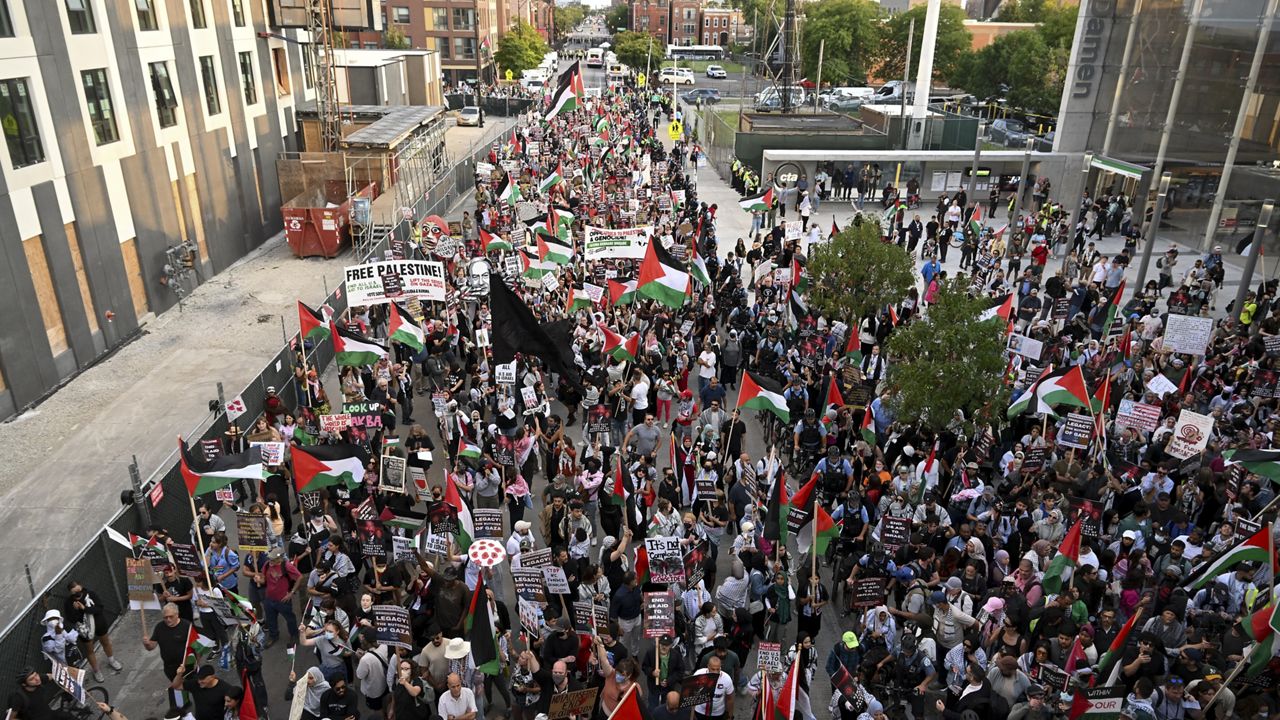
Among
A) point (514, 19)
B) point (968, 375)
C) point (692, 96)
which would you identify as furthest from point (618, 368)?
point (514, 19)

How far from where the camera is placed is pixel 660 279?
17.8 m

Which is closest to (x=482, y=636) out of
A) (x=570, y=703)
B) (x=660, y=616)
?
(x=570, y=703)

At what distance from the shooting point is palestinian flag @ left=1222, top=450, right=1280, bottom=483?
11.8 metres

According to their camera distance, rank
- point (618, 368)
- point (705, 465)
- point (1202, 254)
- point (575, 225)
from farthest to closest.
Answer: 1. point (1202, 254)
2. point (575, 225)
3. point (618, 368)
4. point (705, 465)

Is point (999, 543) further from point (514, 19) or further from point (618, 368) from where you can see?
point (514, 19)

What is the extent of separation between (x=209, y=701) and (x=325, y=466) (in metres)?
4.05

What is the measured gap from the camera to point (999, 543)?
11.5 m

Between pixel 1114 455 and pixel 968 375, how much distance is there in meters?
2.61

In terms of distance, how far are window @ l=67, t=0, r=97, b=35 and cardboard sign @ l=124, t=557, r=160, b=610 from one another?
16460 mm

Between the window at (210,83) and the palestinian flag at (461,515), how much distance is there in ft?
75.5

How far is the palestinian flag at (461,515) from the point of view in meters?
11.3

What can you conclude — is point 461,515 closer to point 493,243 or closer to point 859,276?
point 859,276

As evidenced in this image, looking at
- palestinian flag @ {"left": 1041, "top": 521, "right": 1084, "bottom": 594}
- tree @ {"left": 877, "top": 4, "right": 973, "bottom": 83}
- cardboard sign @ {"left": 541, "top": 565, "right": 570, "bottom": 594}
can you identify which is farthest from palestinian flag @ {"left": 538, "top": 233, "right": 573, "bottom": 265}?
tree @ {"left": 877, "top": 4, "right": 973, "bottom": 83}

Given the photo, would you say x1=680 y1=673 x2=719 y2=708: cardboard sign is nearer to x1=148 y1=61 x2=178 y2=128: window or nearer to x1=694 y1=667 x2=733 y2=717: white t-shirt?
x1=694 y1=667 x2=733 y2=717: white t-shirt
